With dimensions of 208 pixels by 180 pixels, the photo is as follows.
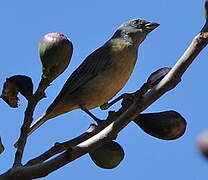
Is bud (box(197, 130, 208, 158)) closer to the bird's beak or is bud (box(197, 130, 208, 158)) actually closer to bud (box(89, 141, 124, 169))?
bud (box(89, 141, 124, 169))

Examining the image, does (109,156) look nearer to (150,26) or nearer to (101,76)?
(101,76)

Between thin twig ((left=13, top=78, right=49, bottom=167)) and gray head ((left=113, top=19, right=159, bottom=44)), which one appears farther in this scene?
gray head ((left=113, top=19, right=159, bottom=44))

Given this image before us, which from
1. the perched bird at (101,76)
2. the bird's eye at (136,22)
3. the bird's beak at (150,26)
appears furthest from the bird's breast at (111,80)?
the bird's eye at (136,22)

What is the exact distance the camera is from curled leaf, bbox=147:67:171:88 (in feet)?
7.16

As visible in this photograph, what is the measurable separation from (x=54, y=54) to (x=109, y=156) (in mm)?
607

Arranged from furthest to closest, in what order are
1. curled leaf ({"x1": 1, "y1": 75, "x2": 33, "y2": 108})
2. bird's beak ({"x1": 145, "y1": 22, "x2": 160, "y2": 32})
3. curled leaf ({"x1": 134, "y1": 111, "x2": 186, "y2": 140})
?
bird's beak ({"x1": 145, "y1": 22, "x2": 160, "y2": 32}), curled leaf ({"x1": 1, "y1": 75, "x2": 33, "y2": 108}), curled leaf ({"x1": 134, "y1": 111, "x2": 186, "y2": 140})

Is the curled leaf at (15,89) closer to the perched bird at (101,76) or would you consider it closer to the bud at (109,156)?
the bud at (109,156)

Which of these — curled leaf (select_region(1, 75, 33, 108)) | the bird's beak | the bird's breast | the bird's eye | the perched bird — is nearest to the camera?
curled leaf (select_region(1, 75, 33, 108))

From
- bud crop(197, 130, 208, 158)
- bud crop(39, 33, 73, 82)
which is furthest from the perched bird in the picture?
bud crop(197, 130, 208, 158)

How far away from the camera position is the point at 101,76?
493 cm

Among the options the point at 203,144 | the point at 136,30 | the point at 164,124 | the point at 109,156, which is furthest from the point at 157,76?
the point at 136,30

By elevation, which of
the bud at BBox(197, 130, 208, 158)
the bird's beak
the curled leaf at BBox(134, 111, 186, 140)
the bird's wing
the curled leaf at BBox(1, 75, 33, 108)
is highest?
the bird's beak

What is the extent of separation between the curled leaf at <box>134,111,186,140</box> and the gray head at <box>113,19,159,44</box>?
3.38m

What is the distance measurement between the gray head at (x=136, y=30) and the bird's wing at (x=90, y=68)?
42cm
